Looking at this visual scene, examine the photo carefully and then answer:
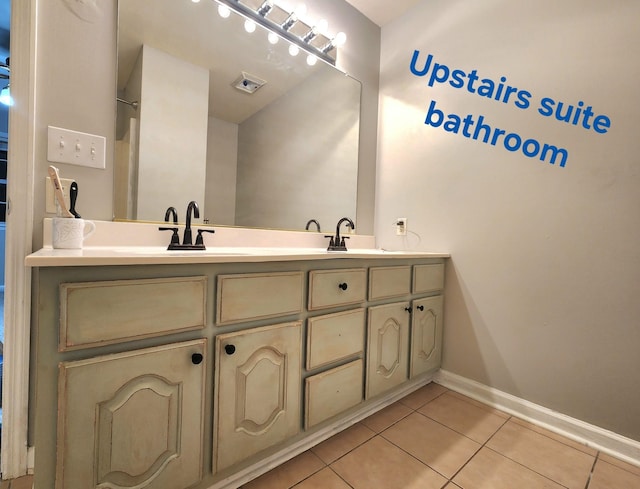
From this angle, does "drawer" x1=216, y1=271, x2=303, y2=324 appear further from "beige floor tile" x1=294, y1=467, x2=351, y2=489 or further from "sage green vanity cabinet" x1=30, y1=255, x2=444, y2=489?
"beige floor tile" x1=294, y1=467, x2=351, y2=489

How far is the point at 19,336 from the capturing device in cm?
103

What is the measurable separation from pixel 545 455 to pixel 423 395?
580 mm

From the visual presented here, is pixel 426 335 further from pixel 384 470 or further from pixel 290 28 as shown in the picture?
pixel 290 28

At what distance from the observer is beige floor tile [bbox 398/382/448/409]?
5.33ft

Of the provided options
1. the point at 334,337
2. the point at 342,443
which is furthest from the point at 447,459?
the point at 334,337

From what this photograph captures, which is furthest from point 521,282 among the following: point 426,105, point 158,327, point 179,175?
point 179,175

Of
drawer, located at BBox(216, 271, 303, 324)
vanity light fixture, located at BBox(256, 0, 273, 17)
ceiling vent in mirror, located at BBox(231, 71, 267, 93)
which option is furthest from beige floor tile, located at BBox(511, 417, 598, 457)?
vanity light fixture, located at BBox(256, 0, 273, 17)

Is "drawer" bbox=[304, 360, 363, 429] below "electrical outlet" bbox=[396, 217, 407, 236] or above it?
below

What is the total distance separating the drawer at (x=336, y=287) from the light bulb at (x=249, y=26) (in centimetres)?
134

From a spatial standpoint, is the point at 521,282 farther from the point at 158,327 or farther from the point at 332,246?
the point at 158,327

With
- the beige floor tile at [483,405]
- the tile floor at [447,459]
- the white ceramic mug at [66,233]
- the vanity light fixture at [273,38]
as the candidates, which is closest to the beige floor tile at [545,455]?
the tile floor at [447,459]

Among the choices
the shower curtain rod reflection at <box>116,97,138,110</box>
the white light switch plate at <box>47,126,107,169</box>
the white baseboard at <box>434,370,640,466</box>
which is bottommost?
the white baseboard at <box>434,370,640,466</box>

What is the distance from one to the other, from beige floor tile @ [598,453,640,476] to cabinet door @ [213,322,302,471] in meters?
1.29

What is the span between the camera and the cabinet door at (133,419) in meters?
0.68
